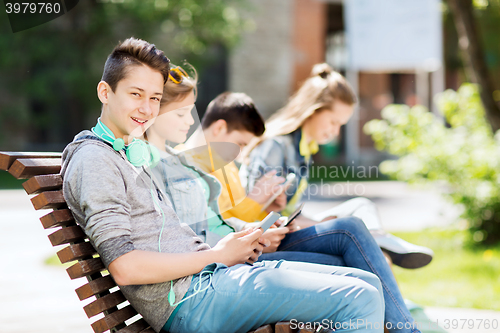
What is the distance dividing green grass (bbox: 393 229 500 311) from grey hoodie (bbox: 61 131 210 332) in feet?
8.08

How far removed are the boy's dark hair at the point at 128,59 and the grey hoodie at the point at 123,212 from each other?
0.77 feet

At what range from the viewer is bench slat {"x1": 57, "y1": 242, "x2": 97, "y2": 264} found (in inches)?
65.4

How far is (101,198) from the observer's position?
5.02ft

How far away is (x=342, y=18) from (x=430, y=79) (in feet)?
13.8

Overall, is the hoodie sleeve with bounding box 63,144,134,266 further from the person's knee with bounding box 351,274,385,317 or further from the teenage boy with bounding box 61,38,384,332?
the person's knee with bounding box 351,274,385,317

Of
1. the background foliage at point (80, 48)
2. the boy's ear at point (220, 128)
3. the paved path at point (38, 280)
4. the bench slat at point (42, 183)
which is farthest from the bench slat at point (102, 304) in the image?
the background foliage at point (80, 48)

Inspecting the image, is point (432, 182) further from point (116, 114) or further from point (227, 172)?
point (116, 114)

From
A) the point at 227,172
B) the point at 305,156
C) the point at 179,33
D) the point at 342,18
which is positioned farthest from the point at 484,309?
the point at 342,18

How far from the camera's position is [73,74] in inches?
528

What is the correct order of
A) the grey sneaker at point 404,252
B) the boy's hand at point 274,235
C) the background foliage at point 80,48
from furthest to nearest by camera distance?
the background foliage at point 80,48, the grey sneaker at point 404,252, the boy's hand at point 274,235

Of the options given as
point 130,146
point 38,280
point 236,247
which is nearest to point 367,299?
point 236,247

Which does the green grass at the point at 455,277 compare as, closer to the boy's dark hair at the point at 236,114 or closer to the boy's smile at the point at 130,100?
the boy's dark hair at the point at 236,114

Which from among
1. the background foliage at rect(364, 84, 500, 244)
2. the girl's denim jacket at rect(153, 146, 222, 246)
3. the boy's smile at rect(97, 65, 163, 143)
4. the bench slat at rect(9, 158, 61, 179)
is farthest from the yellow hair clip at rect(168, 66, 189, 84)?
the background foliage at rect(364, 84, 500, 244)

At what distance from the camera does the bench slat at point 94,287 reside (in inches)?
65.7
